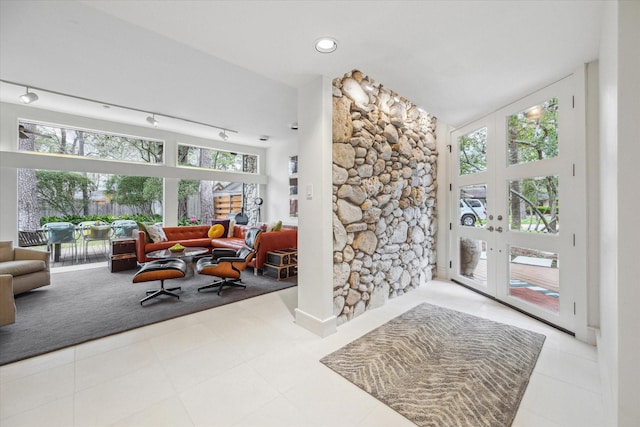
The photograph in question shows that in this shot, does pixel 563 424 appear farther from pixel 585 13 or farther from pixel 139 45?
pixel 139 45

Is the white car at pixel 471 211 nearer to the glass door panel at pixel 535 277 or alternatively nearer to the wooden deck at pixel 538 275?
the glass door panel at pixel 535 277

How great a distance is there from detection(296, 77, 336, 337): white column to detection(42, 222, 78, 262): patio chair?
225 inches

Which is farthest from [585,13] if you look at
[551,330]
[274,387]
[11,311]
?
[11,311]

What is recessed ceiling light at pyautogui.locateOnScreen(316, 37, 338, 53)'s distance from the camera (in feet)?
6.53

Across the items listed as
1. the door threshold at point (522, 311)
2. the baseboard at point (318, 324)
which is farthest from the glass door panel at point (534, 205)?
the baseboard at point (318, 324)

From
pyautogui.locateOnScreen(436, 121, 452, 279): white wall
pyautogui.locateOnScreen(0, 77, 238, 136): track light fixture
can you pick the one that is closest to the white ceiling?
pyautogui.locateOnScreen(0, 77, 238, 136): track light fixture

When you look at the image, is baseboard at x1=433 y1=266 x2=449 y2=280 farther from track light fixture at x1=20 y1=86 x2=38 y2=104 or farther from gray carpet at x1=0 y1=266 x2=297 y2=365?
track light fixture at x1=20 y1=86 x2=38 y2=104

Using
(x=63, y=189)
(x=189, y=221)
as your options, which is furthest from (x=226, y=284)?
(x=63, y=189)

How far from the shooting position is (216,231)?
6398 mm

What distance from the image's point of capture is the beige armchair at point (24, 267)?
134 inches

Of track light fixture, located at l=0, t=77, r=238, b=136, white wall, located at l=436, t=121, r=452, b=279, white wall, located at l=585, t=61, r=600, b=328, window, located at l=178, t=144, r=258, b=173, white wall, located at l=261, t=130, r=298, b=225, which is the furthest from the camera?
white wall, located at l=261, t=130, r=298, b=225

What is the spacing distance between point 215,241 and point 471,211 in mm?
5200

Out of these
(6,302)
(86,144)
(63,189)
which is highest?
(86,144)

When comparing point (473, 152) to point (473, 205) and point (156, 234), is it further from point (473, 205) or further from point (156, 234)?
point (156, 234)
